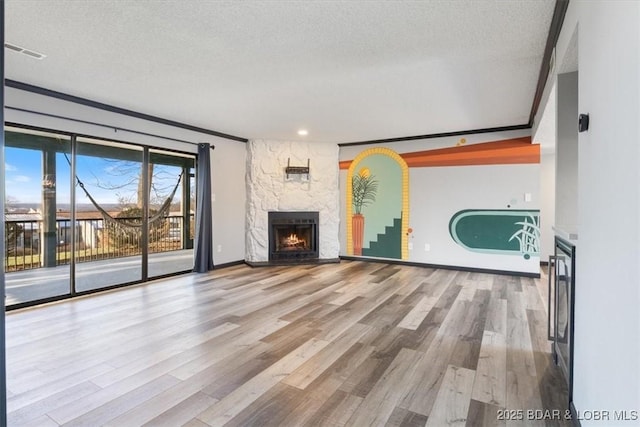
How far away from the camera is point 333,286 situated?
456 centimetres

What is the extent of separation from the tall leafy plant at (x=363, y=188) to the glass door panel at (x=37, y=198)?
4.60m

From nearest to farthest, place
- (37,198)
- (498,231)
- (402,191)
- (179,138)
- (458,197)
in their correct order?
(37,198)
(179,138)
(498,231)
(458,197)
(402,191)

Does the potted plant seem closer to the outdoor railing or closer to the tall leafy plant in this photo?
the tall leafy plant

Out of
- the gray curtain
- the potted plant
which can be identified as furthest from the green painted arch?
the gray curtain

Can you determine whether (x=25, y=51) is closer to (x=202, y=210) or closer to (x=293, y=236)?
(x=202, y=210)

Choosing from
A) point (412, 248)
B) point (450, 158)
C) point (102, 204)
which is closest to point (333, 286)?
point (412, 248)

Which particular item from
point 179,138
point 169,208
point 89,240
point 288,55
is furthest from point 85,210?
point 288,55

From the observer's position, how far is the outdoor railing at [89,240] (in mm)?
4480

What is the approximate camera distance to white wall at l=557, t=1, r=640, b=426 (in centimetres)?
100

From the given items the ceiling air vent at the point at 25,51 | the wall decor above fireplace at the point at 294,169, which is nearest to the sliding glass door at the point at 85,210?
the ceiling air vent at the point at 25,51

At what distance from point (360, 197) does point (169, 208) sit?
11.7ft

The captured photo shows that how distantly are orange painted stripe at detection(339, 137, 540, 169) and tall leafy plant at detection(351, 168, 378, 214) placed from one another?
0.77m

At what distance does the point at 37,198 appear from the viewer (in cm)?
416

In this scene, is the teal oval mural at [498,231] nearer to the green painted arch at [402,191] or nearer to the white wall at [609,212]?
the green painted arch at [402,191]
